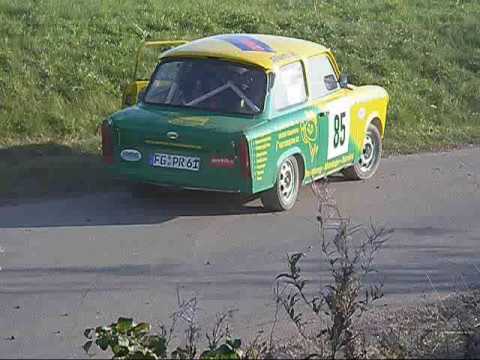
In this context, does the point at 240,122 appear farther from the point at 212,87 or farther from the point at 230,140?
the point at 212,87

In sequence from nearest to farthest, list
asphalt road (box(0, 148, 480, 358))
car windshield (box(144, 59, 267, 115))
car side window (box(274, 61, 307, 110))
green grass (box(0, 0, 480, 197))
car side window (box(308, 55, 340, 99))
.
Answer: asphalt road (box(0, 148, 480, 358)) → car windshield (box(144, 59, 267, 115)) → car side window (box(274, 61, 307, 110)) → car side window (box(308, 55, 340, 99)) → green grass (box(0, 0, 480, 197))

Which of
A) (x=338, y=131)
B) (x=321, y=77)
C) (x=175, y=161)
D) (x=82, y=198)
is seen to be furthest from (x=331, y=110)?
(x=82, y=198)

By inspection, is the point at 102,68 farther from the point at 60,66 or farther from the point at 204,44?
the point at 204,44

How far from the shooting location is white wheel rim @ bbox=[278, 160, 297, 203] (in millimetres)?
11789

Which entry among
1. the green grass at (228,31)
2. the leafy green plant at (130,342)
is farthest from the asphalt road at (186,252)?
the green grass at (228,31)

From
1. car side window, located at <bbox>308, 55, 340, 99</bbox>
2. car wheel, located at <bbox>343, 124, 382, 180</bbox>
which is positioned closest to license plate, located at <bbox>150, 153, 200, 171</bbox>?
car side window, located at <bbox>308, 55, 340, 99</bbox>

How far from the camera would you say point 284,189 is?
11.9 metres

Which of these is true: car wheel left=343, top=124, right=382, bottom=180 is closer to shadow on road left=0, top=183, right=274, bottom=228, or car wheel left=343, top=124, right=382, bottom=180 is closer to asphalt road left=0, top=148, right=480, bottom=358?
asphalt road left=0, top=148, right=480, bottom=358

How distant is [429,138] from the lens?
16.1 meters

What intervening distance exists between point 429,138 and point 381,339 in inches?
347

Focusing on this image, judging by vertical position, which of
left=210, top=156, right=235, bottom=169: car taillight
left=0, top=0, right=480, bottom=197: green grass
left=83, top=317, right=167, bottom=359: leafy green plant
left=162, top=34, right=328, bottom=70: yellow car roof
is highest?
left=83, top=317, right=167, bottom=359: leafy green plant

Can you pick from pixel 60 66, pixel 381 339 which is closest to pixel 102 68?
pixel 60 66

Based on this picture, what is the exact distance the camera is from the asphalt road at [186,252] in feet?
28.6

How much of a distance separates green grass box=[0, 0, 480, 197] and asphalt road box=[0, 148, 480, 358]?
2347 mm
